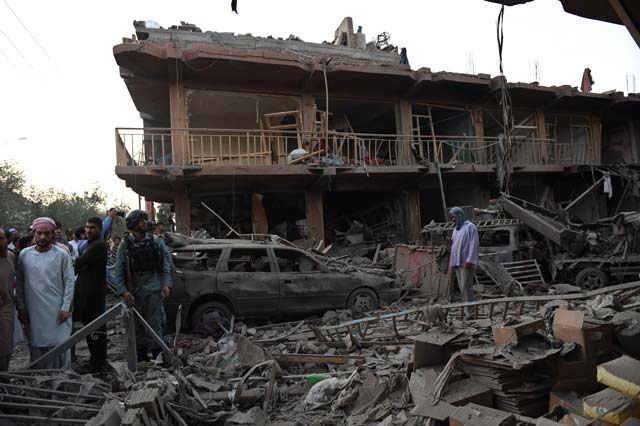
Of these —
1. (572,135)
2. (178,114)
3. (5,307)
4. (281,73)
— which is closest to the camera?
(5,307)

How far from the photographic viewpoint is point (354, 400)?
355 cm

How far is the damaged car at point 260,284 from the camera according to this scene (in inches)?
259

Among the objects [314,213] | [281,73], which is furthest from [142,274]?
[281,73]

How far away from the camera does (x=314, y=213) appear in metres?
13.6

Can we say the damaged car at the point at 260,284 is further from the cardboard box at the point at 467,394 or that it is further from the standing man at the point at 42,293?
the cardboard box at the point at 467,394

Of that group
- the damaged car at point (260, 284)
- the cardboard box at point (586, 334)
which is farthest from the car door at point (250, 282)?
the cardboard box at point (586, 334)

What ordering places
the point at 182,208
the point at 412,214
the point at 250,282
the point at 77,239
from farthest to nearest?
the point at 412,214
the point at 182,208
the point at 77,239
the point at 250,282

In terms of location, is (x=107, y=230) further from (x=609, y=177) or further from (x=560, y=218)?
(x=609, y=177)

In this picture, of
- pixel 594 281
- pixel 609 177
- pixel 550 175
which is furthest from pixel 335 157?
pixel 609 177

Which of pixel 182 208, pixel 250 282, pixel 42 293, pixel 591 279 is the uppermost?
pixel 182 208

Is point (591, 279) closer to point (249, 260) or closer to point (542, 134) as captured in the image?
point (249, 260)

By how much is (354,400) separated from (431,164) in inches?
431

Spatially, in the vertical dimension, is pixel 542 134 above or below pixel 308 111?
below

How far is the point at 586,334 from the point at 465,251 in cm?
384
